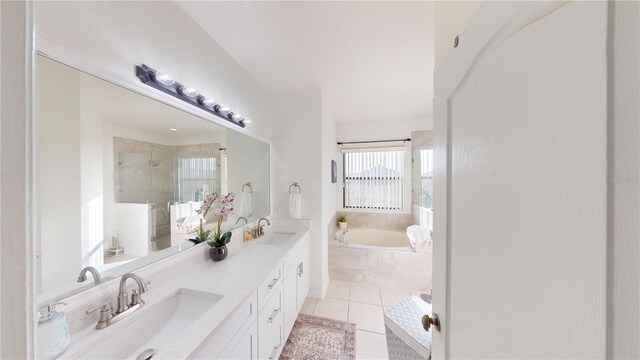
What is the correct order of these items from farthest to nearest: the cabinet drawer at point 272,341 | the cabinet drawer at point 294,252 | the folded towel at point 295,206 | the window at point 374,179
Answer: the window at point 374,179 → the folded towel at point 295,206 → the cabinet drawer at point 294,252 → the cabinet drawer at point 272,341

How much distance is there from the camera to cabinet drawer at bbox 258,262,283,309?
1239mm

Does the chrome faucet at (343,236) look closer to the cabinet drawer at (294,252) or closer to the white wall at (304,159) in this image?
the white wall at (304,159)

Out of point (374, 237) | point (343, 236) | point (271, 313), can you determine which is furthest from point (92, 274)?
point (374, 237)

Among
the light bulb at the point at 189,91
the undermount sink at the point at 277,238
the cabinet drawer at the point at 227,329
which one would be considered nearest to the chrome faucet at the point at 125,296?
the cabinet drawer at the point at 227,329

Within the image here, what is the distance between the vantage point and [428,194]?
3.41 m

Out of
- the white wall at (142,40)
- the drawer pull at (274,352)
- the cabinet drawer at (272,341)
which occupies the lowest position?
the drawer pull at (274,352)

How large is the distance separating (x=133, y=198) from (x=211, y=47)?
1.21m

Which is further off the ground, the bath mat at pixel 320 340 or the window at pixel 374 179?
the window at pixel 374 179

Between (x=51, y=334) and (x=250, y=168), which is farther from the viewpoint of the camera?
(x=250, y=168)

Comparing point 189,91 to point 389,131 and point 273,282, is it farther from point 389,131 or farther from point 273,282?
point 389,131

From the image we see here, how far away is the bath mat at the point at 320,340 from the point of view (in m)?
1.63

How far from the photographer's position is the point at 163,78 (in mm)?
1139

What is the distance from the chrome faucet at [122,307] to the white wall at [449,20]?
1.64 metres

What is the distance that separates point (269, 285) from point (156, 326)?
23.3 inches
